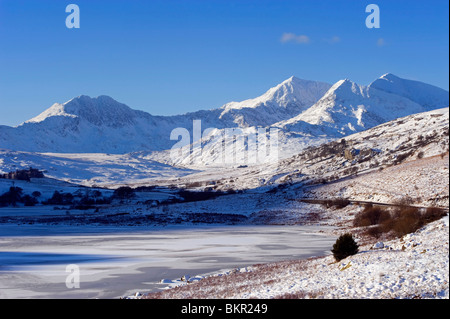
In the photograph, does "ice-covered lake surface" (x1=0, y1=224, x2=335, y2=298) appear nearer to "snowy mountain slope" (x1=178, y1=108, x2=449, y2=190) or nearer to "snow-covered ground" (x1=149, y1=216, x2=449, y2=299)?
"snow-covered ground" (x1=149, y1=216, x2=449, y2=299)

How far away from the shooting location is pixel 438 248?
2347 cm

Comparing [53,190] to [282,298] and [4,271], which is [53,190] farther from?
[282,298]

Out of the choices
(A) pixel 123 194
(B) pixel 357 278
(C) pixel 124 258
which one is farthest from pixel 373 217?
(A) pixel 123 194

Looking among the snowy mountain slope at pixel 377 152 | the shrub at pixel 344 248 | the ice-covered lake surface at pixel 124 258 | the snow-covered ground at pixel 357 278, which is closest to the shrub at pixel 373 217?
the ice-covered lake surface at pixel 124 258

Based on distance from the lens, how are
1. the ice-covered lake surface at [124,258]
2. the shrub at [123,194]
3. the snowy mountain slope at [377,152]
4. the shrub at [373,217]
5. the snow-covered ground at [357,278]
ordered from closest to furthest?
the snow-covered ground at [357,278]
the ice-covered lake surface at [124,258]
the shrub at [373,217]
the snowy mountain slope at [377,152]
the shrub at [123,194]

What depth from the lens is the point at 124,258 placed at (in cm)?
3869

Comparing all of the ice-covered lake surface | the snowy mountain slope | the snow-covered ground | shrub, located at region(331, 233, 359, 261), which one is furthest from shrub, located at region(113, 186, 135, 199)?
shrub, located at region(331, 233, 359, 261)

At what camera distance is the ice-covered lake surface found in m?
26.9

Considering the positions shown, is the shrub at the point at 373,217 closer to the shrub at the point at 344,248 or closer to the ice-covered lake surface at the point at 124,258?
the ice-covered lake surface at the point at 124,258

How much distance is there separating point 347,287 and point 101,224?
6946 cm

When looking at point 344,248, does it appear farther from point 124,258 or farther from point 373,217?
point 373,217

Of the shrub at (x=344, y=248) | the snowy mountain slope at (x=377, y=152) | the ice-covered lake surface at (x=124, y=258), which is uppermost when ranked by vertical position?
the snowy mountain slope at (x=377, y=152)

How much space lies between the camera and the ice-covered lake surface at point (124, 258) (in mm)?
26906
